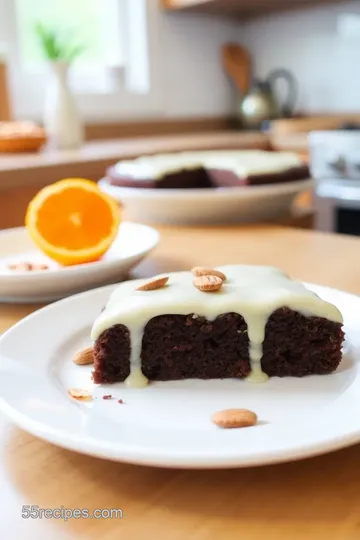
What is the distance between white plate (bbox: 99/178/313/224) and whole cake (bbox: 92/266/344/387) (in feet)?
1.88

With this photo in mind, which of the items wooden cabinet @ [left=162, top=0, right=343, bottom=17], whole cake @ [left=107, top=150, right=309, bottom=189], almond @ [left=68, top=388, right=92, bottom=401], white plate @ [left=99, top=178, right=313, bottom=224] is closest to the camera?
almond @ [left=68, top=388, right=92, bottom=401]

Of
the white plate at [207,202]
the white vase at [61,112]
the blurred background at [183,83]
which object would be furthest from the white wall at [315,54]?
the white plate at [207,202]

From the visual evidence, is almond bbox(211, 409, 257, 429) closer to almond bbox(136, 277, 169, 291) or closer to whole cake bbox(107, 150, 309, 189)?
almond bbox(136, 277, 169, 291)

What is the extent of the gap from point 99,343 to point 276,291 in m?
0.15

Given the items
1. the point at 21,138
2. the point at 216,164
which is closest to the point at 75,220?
the point at 216,164

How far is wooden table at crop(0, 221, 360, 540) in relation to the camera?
0.34 m

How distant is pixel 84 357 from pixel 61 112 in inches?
70.7

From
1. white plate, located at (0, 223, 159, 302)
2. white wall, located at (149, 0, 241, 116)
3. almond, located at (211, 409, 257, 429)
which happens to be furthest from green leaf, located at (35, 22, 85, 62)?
almond, located at (211, 409, 257, 429)

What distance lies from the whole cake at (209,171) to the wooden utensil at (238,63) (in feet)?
6.32

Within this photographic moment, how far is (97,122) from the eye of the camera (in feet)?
8.64

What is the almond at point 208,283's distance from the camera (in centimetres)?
51

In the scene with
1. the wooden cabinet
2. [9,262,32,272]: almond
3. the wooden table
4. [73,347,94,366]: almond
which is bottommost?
the wooden table

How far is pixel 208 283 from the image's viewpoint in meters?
0.52

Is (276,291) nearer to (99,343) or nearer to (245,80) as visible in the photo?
(99,343)
